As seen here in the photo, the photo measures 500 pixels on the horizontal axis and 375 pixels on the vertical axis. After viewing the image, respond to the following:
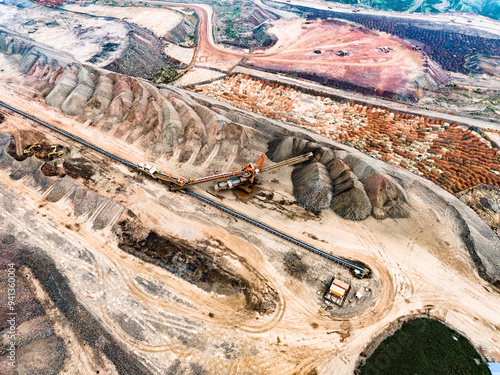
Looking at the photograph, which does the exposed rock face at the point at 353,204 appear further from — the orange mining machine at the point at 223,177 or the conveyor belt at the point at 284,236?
the orange mining machine at the point at 223,177

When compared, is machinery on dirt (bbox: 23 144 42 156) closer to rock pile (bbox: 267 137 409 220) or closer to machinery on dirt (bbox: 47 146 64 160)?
machinery on dirt (bbox: 47 146 64 160)

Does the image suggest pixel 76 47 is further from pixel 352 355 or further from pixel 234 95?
pixel 352 355

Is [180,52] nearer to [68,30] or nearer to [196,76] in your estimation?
[196,76]

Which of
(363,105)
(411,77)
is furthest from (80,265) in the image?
(411,77)

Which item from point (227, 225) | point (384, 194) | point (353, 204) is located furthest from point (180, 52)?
point (384, 194)

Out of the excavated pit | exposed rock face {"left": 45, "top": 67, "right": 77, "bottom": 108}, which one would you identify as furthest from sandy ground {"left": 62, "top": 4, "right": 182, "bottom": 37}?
the excavated pit

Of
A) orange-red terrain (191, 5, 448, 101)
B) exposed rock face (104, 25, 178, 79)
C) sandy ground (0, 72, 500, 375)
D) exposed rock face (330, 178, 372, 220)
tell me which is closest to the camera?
sandy ground (0, 72, 500, 375)
